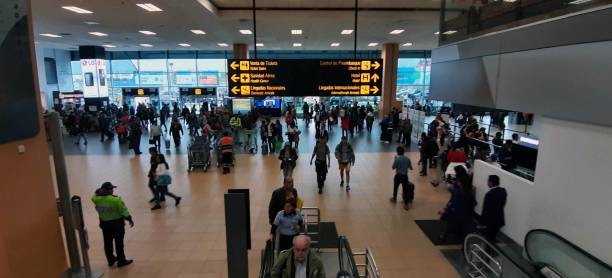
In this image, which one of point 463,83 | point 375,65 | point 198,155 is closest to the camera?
point 463,83

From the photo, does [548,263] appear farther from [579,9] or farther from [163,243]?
[163,243]

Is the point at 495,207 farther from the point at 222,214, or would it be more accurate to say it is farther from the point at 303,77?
the point at 222,214

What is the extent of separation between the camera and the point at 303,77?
7637mm

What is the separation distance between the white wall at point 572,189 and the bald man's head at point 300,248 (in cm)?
363

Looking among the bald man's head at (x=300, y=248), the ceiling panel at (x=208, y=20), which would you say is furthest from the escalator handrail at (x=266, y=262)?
the ceiling panel at (x=208, y=20)

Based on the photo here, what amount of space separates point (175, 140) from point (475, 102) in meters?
13.5

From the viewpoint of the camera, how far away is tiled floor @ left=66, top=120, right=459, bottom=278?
19.2ft

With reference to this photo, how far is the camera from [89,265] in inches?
220

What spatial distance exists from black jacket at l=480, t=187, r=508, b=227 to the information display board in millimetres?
3197

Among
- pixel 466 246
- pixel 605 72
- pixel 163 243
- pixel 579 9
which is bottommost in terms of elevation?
pixel 163 243

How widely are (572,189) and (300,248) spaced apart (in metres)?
3.94

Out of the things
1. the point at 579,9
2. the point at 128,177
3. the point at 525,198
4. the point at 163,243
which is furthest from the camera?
the point at 128,177

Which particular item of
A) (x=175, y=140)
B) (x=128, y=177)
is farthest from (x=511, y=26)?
(x=175, y=140)

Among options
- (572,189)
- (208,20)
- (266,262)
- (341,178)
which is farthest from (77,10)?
(572,189)
